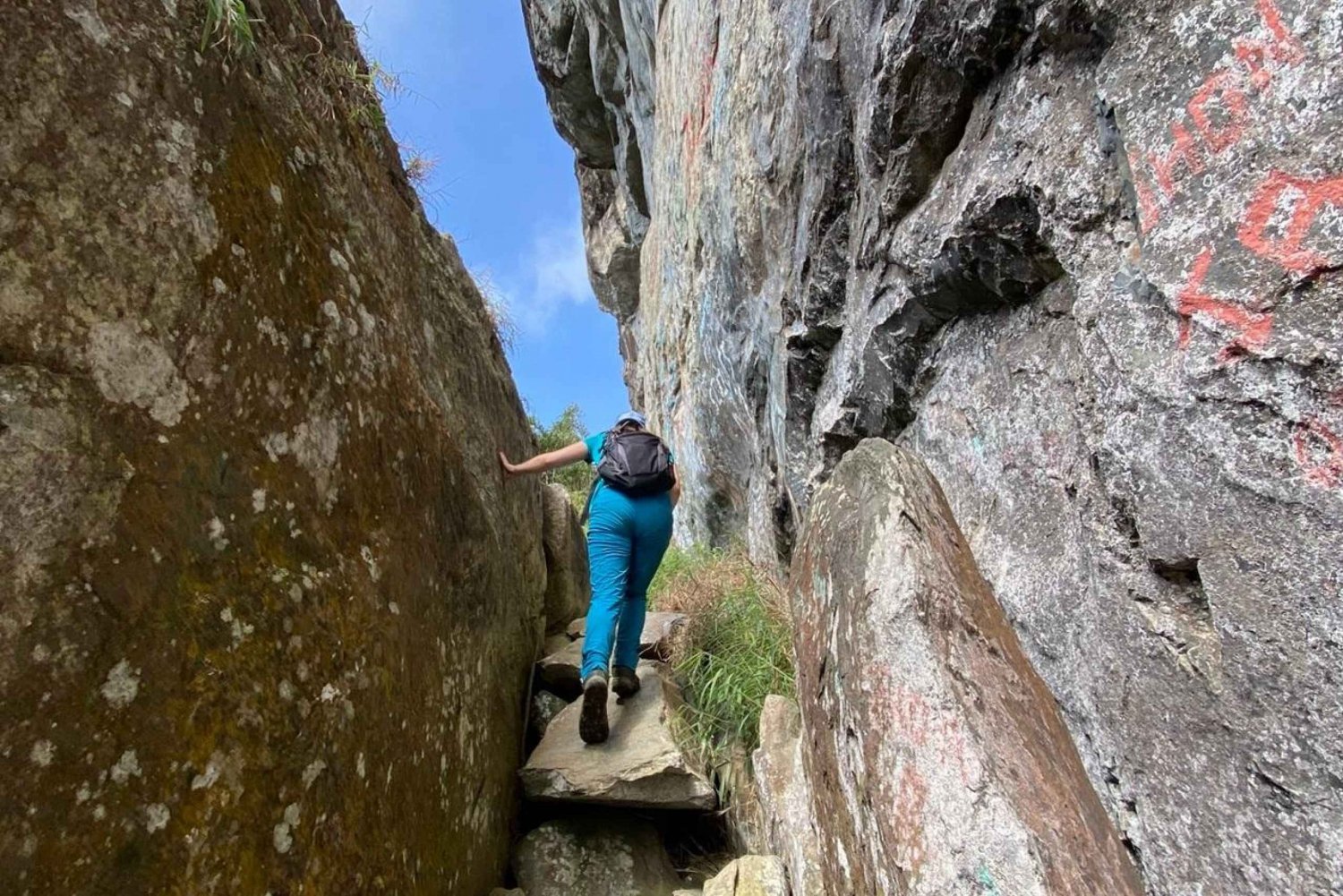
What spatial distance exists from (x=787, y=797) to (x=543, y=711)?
156 cm

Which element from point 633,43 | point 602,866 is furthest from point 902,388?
point 633,43

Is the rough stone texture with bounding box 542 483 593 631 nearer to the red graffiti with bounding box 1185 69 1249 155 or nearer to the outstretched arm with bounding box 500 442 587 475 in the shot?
the outstretched arm with bounding box 500 442 587 475

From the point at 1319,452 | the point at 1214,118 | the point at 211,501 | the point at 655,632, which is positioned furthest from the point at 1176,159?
the point at 655,632

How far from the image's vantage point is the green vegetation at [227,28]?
7.80 feet

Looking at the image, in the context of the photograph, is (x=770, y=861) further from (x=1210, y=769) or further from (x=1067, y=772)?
(x=1210, y=769)

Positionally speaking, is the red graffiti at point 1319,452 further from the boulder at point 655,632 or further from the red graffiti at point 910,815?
the boulder at point 655,632

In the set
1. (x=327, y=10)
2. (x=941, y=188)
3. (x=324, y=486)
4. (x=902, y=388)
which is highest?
(x=327, y=10)

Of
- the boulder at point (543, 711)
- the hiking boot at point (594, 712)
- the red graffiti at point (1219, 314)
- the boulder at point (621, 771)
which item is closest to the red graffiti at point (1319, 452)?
the red graffiti at point (1219, 314)

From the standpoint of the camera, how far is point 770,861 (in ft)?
10.3

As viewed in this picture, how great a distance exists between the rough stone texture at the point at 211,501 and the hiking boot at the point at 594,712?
1.60 ft

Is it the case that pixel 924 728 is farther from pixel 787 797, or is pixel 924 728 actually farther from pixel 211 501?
pixel 211 501

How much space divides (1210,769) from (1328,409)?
1.01 metres

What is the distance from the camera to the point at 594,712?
3.63 metres

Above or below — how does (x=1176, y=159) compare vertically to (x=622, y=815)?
above
